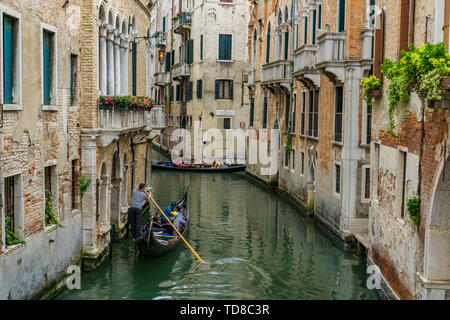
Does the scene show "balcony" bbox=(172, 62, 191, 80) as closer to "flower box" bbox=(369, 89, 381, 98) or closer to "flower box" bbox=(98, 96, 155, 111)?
"flower box" bbox=(98, 96, 155, 111)

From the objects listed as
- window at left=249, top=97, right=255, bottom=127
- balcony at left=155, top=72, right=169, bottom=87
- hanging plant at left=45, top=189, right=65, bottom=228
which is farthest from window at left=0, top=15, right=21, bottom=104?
balcony at left=155, top=72, right=169, bottom=87

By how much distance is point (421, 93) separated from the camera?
22.6 feet

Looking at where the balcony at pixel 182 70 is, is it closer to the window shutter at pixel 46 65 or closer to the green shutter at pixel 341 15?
the green shutter at pixel 341 15

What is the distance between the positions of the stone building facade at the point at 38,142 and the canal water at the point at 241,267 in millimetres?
1193

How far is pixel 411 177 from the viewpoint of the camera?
27.5 feet

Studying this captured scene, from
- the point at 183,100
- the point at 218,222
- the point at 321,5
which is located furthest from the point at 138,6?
the point at 183,100

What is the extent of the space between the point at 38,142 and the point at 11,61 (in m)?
1.34

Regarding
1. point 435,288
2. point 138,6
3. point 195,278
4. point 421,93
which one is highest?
point 138,6

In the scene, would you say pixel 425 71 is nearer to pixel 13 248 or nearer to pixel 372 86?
pixel 372 86

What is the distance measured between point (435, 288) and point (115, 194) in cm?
866

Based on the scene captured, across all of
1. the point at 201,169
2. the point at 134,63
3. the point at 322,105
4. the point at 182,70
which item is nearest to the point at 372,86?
the point at 322,105

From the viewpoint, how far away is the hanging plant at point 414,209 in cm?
795
